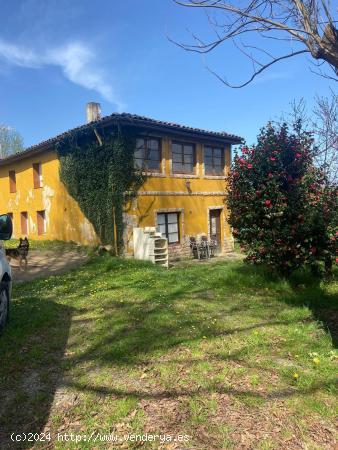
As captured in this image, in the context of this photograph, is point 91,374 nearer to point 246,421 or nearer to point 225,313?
point 246,421

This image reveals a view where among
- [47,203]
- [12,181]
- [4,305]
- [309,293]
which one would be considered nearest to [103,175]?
[47,203]

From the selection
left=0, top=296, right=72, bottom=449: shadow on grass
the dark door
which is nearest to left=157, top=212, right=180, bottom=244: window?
the dark door

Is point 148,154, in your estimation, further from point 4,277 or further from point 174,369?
point 174,369

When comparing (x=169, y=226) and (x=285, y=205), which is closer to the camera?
(x=285, y=205)

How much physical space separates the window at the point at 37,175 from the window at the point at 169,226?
7765mm

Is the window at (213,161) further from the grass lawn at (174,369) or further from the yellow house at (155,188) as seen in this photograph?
the grass lawn at (174,369)

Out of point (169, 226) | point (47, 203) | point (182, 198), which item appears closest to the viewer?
point (169, 226)

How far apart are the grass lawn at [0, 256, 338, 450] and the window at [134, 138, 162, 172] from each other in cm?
834

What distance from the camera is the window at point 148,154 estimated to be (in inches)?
576

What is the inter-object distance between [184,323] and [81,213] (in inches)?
443

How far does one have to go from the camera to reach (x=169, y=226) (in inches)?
621

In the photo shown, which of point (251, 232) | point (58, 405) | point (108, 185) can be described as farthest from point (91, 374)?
point (108, 185)

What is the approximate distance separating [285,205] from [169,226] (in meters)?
8.51

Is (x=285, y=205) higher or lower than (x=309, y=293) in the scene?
higher
